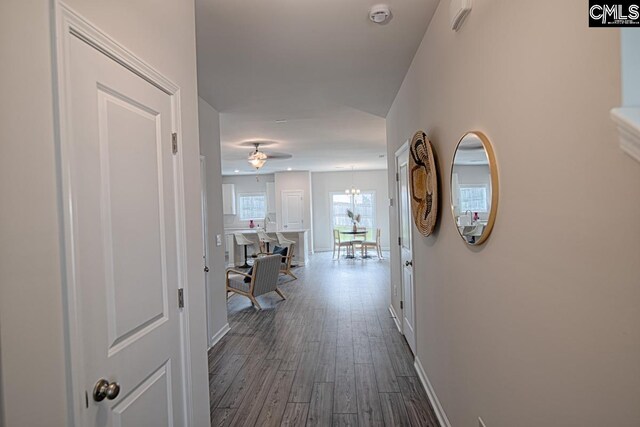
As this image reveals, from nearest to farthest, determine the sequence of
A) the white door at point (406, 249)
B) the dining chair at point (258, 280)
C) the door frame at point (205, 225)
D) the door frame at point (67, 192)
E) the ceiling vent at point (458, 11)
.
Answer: the door frame at point (67, 192)
the ceiling vent at point (458, 11)
the white door at point (406, 249)
the door frame at point (205, 225)
the dining chair at point (258, 280)

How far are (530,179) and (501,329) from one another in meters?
0.63

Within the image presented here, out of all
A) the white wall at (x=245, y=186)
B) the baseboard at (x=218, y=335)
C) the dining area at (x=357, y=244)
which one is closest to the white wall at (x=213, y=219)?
the baseboard at (x=218, y=335)

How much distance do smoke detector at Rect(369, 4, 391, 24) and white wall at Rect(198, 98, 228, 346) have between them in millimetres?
2206

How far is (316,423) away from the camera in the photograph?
242 cm

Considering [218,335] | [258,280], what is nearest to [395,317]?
[258,280]

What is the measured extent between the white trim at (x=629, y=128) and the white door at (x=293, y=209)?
423 inches

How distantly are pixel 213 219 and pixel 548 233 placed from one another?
3.55 m

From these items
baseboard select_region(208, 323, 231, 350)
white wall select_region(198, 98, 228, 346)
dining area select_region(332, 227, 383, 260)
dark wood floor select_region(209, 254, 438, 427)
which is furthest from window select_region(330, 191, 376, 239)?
white wall select_region(198, 98, 228, 346)

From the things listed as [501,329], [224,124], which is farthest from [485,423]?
[224,124]

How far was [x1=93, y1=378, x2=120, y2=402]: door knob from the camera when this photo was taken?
1.10 metres

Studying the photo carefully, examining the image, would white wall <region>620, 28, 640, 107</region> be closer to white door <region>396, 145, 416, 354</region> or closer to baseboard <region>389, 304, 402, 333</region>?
white door <region>396, 145, 416, 354</region>

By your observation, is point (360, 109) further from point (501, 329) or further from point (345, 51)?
point (501, 329)

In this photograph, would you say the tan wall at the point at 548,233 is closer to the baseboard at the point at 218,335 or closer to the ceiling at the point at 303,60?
the ceiling at the point at 303,60

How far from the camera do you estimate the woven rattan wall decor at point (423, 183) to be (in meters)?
2.21
